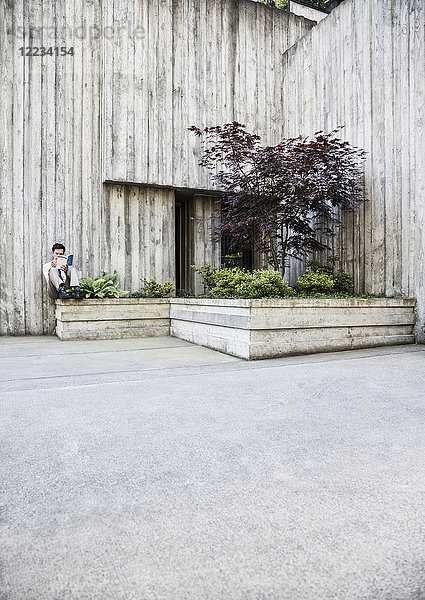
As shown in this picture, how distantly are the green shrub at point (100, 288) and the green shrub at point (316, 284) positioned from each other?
2.43 meters

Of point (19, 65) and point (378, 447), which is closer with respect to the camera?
point (378, 447)

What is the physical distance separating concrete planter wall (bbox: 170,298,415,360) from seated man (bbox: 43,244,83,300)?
1712 millimetres

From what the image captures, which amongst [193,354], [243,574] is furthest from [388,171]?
[243,574]

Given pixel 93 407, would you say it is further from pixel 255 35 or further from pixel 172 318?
pixel 255 35

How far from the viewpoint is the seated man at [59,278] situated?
553cm

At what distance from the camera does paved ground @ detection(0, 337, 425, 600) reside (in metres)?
0.93

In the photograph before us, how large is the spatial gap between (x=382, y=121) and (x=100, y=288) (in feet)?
13.9

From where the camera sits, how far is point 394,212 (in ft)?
16.6

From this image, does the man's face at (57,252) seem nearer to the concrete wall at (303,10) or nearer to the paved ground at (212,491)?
the paved ground at (212,491)

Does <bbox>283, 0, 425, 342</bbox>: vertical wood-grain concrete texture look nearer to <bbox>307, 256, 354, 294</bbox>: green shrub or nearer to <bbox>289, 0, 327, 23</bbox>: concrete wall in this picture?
<bbox>307, 256, 354, 294</bbox>: green shrub

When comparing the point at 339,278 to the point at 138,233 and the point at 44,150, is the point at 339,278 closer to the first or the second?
the point at 138,233

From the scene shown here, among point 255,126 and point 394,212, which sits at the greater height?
point 255,126

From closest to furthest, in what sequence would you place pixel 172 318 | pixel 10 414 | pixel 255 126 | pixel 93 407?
pixel 10 414 < pixel 93 407 < pixel 172 318 < pixel 255 126

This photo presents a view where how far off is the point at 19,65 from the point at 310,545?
7.03m
